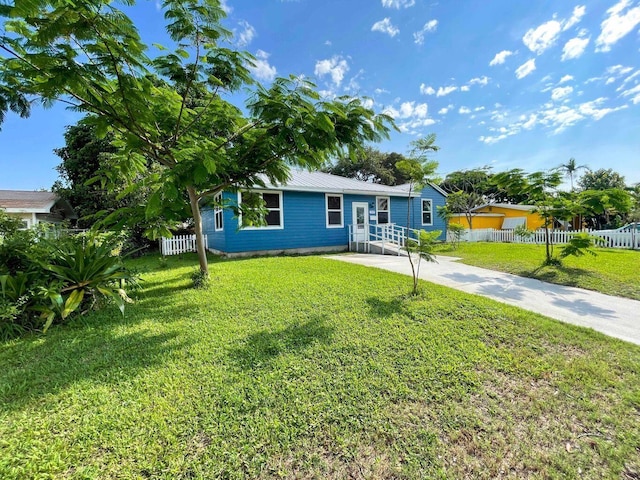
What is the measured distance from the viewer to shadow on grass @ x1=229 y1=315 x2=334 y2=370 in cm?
317

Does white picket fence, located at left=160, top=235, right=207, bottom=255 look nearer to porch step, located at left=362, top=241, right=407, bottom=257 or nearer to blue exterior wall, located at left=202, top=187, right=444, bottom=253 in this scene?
blue exterior wall, located at left=202, top=187, right=444, bottom=253

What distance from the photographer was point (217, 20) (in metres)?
4.08

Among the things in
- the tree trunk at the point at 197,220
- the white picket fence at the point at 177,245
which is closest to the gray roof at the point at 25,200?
the white picket fence at the point at 177,245

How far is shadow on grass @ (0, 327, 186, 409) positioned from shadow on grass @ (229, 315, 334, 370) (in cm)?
87

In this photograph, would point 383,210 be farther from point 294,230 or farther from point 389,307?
point 389,307

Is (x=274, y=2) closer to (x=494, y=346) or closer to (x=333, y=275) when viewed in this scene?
(x=333, y=275)

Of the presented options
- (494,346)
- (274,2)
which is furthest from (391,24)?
(494,346)

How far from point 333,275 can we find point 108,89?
559 cm

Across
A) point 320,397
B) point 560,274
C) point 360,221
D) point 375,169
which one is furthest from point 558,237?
point 375,169

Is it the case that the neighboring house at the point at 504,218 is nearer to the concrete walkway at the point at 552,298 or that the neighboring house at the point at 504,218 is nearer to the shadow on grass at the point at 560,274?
the shadow on grass at the point at 560,274

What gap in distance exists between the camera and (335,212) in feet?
43.0

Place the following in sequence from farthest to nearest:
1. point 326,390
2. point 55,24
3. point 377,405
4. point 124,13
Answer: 1. point 124,13
2. point 55,24
3. point 326,390
4. point 377,405

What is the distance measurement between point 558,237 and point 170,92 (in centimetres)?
1797

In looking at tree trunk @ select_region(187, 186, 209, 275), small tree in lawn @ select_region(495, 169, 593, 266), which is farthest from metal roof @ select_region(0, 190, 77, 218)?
small tree in lawn @ select_region(495, 169, 593, 266)
